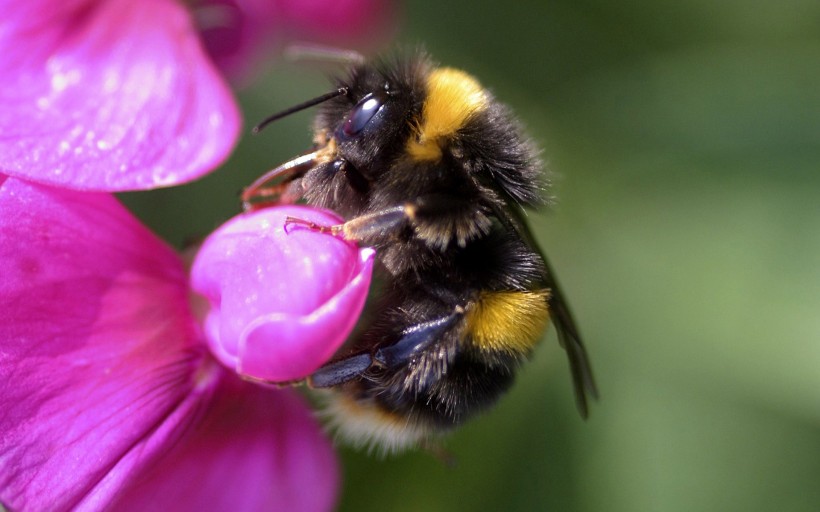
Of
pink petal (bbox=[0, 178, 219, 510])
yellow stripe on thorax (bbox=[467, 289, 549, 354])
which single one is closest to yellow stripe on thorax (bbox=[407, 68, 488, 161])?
yellow stripe on thorax (bbox=[467, 289, 549, 354])

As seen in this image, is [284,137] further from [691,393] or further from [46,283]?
Result: [46,283]

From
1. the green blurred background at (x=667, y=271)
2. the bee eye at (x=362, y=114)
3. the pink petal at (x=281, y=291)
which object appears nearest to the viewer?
the pink petal at (x=281, y=291)

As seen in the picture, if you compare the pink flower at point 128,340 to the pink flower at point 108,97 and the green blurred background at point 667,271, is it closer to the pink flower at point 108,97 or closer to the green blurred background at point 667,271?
the pink flower at point 108,97

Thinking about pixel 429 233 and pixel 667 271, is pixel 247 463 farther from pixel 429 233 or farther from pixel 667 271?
pixel 667 271

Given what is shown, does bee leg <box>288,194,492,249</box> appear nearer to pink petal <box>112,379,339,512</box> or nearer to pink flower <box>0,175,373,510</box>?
pink flower <box>0,175,373,510</box>

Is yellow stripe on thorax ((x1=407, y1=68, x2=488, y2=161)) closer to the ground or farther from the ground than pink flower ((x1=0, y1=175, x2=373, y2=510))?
farther from the ground

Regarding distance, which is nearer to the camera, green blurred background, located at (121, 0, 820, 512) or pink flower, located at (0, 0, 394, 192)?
pink flower, located at (0, 0, 394, 192)

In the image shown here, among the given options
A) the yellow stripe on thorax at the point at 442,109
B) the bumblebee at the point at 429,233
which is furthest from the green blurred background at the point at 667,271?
the yellow stripe on thorax at the point at 442,109
